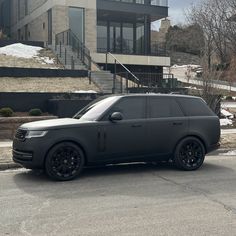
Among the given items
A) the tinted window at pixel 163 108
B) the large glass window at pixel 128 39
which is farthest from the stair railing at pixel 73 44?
the tinted window at pixel 163 108

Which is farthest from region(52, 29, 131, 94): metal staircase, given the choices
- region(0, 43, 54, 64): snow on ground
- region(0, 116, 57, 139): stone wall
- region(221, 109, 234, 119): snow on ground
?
region(0, 116, 57, 139): stone wall

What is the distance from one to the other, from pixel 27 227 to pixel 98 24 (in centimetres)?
3235

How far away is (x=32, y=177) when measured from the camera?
30.5ft

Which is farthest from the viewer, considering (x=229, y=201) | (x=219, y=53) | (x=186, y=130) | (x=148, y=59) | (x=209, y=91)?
(x=219, y=53)

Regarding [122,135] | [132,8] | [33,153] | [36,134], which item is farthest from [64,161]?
[132,8]

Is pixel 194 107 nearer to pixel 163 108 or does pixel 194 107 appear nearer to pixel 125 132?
pixel 163 108

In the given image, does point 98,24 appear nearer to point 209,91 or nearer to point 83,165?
point 209,91

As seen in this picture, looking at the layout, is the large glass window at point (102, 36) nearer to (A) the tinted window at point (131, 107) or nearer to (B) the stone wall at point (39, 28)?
(B) the stone wall at point (39, 28)

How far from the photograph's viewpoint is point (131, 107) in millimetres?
9805

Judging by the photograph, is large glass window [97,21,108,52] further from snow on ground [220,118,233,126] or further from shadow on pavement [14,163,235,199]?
shadow on pavement [14,163,235,199]

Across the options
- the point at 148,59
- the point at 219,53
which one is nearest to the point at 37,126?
the point at 148,59

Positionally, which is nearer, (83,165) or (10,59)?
(83,165)

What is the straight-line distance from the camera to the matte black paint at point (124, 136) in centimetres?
882

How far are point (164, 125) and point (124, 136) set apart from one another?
987 mm
